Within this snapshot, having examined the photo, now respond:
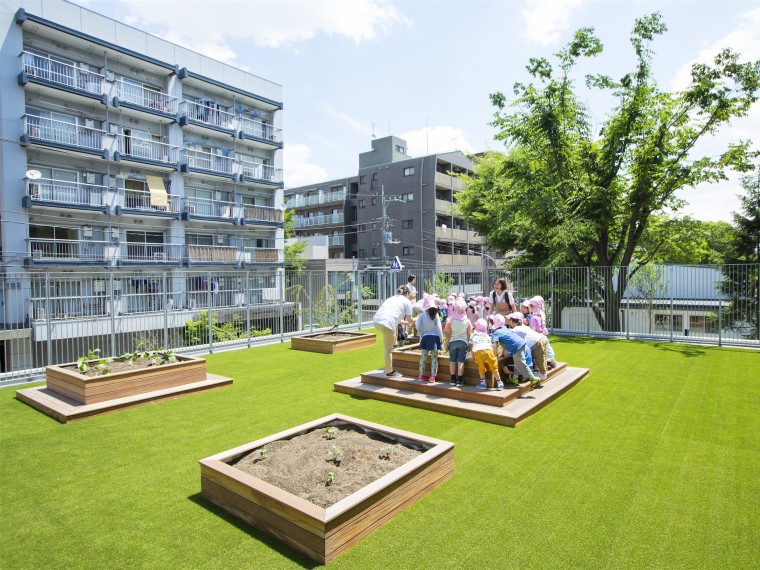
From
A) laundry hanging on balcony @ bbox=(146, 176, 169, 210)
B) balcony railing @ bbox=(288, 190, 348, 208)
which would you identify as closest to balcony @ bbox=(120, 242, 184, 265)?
laundry hanging on balcony @ bbox=(146, 176, 169, 210)

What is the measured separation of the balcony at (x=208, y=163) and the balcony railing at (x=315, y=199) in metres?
24.0

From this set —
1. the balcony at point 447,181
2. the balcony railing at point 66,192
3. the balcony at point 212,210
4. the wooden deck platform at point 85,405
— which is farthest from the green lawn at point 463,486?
the balcony at point 447,181

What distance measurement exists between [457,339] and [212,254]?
2445 cm

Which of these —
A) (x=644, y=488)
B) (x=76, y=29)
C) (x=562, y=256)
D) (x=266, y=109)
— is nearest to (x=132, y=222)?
(x=76, y=29)

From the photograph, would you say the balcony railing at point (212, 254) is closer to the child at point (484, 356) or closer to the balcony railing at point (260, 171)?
the balcony railing at point (260, 171)

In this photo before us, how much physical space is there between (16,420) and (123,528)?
4874mm

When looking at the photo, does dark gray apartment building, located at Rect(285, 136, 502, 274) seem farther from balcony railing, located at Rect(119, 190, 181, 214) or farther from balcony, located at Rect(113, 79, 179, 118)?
balcony railing, located at Rect(119, 190, 181, 214)

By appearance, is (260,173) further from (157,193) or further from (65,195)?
(65,195)

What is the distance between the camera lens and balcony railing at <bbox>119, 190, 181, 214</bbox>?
2572cm

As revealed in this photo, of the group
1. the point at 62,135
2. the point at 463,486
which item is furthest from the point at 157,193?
the point at 463,486

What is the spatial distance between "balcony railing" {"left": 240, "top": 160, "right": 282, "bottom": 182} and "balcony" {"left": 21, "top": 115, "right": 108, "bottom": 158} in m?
9.22

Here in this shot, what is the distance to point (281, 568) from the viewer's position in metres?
3.59

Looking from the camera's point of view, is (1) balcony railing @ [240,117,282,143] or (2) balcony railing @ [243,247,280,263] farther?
(1) balcony railing @ [240,117,282,143]

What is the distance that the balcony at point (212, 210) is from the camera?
28361 mm
